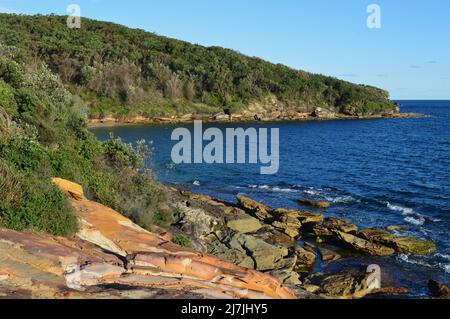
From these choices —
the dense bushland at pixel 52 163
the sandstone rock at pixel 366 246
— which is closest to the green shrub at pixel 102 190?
the dense bushland at pixel 52 163

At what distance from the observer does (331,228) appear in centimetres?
2370

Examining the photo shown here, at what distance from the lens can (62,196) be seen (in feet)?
38.1

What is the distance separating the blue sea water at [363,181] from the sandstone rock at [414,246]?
0.49 metres

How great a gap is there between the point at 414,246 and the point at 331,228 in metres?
4.07

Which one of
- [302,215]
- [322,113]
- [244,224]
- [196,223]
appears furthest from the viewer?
[322,113]

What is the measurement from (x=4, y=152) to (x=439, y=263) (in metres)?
18.1

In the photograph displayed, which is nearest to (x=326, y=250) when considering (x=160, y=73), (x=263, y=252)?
(x=263, y=252)

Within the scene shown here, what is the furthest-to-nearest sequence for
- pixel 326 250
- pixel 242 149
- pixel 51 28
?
pixel 51 28 < pixel 242 149 < pixel 326 250

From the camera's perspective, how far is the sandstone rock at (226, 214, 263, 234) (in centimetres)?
2311

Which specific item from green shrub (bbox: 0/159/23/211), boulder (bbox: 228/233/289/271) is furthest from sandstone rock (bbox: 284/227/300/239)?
green shrub (bbox: 0/159/23/211)

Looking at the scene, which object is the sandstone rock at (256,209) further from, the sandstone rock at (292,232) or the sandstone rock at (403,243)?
the sandstone rock at (403,243)

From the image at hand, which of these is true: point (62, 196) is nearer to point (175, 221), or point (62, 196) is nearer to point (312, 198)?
point (175, 221)

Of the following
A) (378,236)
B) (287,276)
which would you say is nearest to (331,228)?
(378,236)

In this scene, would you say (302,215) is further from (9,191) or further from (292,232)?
(9,191)
